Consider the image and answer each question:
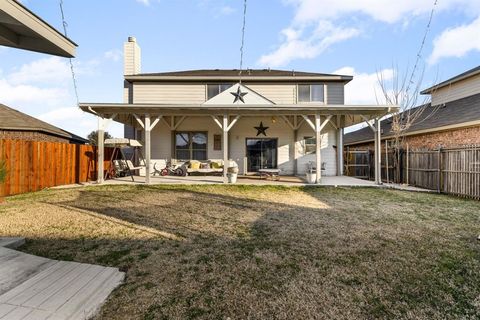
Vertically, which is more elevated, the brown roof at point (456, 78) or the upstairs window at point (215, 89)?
the brown roof at point (456, 78)

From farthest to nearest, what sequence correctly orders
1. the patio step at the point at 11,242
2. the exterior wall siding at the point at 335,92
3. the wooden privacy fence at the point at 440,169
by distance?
the exterior wall siding at the point at 335,92 → the wooden privacy fence at the point at 440,169 → the patio step at the point at 11,242

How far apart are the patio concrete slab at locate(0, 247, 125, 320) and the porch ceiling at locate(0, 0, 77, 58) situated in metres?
2.53

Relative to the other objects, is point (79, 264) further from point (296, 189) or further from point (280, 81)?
point (280, 81)

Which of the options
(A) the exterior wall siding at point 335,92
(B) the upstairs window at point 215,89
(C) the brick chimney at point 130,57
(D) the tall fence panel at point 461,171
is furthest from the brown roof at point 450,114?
(C) the brick chimney at point 130,57

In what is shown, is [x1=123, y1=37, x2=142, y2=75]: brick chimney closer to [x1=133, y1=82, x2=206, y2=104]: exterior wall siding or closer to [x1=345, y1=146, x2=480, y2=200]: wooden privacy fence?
[x1=133, y1=82, x2=206, y2=104]: exterior wall siding

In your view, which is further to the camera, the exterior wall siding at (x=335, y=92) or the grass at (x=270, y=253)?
the exterior wall siding at (x=335, y=92)

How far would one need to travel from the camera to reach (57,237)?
4.15 meters

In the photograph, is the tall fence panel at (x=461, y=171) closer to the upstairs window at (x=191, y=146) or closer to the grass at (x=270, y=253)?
the grass at (x=270, y=253)

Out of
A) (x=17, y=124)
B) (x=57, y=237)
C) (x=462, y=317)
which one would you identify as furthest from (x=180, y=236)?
(x=17, y=124)

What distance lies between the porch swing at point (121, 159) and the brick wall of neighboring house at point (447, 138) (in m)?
12.3

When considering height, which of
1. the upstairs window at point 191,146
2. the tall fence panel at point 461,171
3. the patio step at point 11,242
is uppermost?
the upstairs window at point 191,146

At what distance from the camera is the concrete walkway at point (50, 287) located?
215 centimetres

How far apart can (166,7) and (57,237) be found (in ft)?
22.9

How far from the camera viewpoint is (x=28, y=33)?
2.90m
